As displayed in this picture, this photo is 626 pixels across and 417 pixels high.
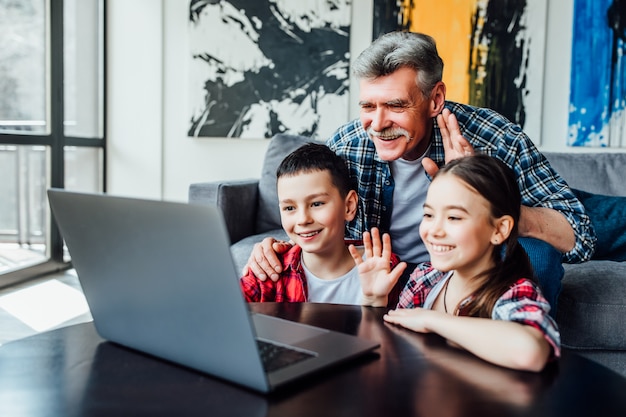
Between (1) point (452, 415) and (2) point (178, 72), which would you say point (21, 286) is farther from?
(1) point (452, 415)

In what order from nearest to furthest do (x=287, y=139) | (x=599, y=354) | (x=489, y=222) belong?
(x=489, y=222), (x=599, y=354), (x=287, y=139)

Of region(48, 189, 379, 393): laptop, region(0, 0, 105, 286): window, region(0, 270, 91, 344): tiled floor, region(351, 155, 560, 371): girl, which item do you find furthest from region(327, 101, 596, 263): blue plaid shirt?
region(0, 0, 105, 286): window

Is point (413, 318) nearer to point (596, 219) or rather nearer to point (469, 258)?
point (469, 258)

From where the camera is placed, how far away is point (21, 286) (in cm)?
342

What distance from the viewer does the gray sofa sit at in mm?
1849

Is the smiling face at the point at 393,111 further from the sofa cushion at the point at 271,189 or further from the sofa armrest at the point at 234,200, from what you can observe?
the sofa cushion at the point at 271,189

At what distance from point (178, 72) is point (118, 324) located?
327 cm

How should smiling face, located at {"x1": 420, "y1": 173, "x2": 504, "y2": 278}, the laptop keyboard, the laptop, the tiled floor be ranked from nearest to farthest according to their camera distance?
the laptop
the laptop keyboard
smiling face, located at {"x1": 420, "y1": 173, "x2": 504, "y2": 278}
the tiled floor

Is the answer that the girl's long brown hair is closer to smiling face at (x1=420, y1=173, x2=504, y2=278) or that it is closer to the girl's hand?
smiling face at (x1=420, y1=173, x2=504, y2=278)

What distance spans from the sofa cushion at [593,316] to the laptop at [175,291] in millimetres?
1144

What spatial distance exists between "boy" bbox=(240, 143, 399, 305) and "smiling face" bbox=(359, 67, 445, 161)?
0.15 meters

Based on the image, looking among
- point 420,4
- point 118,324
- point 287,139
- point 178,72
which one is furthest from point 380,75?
point 178,72

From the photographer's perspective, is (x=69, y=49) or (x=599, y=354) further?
(x=69, y=49)

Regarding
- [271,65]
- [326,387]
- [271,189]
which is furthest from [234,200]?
[326,387]
